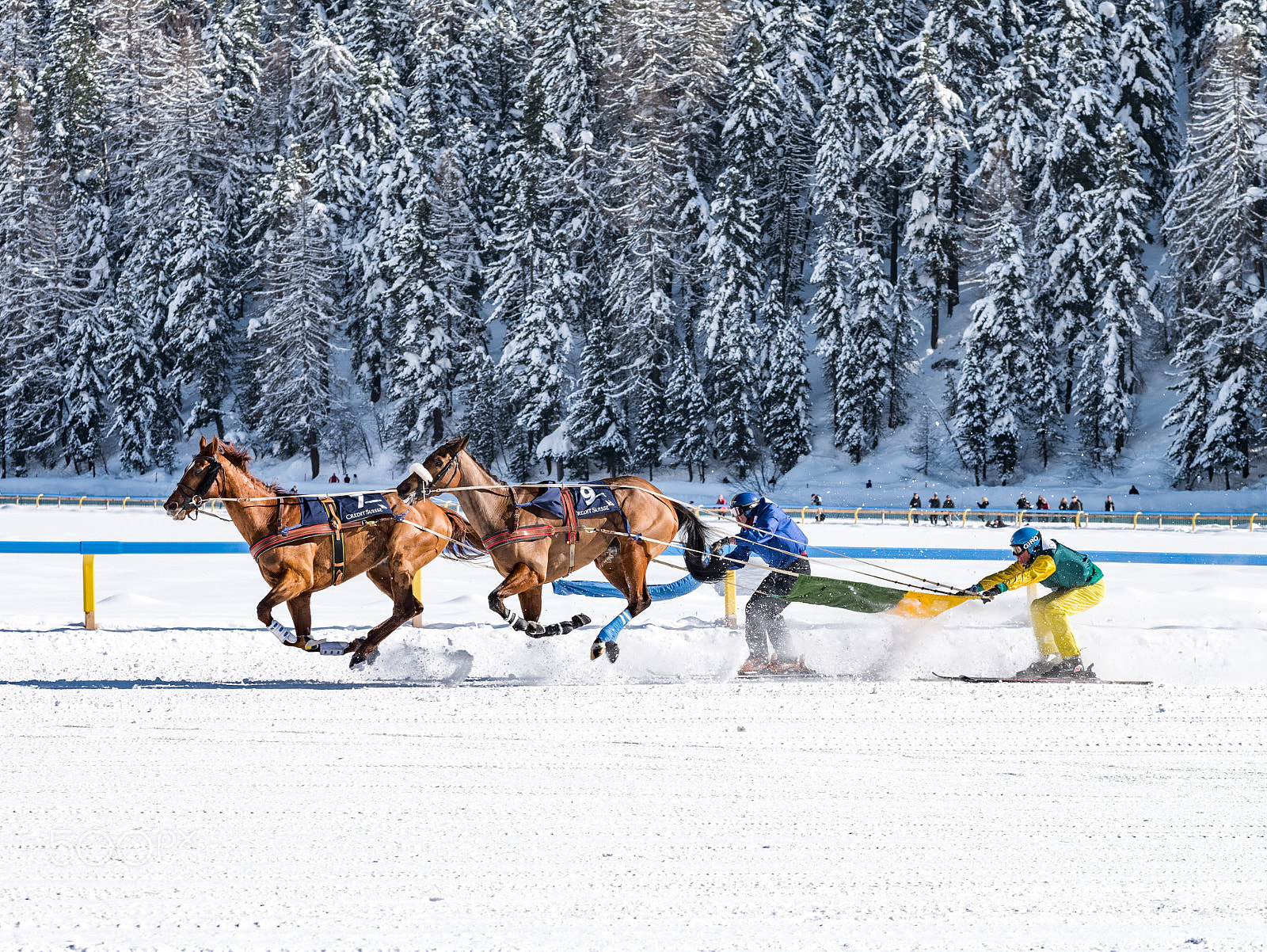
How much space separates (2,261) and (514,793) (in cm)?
6509

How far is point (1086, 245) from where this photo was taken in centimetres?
4494

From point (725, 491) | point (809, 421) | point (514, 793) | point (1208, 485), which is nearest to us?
point (514, 793)

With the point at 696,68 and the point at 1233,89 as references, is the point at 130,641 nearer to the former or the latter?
the point at 1233,89

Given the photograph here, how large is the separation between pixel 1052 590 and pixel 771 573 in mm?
2474

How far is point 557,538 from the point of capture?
9.89m

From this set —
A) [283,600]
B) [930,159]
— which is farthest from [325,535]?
[930,159]

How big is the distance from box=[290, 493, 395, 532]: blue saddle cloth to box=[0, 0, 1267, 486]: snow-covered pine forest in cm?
3570

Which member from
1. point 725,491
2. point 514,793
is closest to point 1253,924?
point 514,793

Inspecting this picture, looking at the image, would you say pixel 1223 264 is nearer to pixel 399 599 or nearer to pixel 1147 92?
pixel 1147 92

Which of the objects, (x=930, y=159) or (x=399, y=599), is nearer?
(x=399, y=599)

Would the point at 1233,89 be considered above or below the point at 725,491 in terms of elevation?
above

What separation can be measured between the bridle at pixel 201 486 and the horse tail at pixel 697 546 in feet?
13.9

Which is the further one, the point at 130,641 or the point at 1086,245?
the point at 1086,245

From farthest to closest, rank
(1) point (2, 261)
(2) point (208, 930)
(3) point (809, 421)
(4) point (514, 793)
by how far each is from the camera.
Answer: (1) point (2, 261) → (3) point (809, 421) → (4) point (514, 793) → (2) point (208, 930)
